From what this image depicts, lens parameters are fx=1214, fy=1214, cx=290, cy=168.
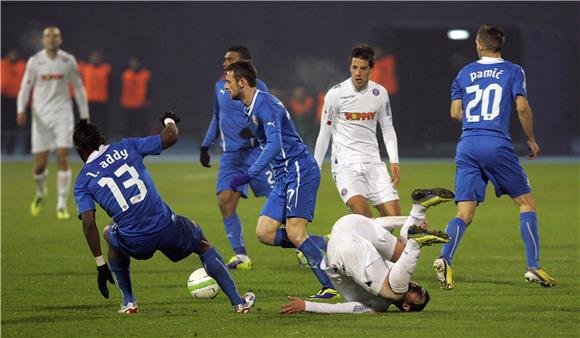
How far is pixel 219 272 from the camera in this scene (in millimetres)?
8891

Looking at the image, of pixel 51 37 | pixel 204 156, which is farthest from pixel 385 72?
pixel 204 156

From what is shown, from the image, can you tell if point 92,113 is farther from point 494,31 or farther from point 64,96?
point 494,31

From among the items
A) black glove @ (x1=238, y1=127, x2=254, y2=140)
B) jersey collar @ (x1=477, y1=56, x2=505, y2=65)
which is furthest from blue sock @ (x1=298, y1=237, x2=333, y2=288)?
black glove @ (x1=238, y1=127, x2=254, y2=140)

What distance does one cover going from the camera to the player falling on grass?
9.47 m

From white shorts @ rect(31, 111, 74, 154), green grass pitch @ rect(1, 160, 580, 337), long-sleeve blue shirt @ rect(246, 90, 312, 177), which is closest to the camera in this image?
green grass pitch @ rect(1, 160, 580, 337)

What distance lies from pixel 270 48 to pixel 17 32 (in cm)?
740

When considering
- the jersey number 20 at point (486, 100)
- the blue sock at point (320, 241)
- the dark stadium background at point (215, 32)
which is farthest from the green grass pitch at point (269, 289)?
the dark stadium background at point (215, 32)

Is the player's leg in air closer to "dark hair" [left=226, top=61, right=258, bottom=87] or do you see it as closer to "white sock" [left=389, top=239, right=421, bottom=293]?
"dark hair" [left=226, top=61, right=258, bottom=87]

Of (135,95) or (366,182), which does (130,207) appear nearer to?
(366,182)

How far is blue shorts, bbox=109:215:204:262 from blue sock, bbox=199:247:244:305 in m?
0.11

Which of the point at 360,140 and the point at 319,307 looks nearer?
the point at 319,307

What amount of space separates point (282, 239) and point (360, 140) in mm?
1604

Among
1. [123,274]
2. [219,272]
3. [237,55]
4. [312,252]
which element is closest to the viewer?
[219,272]

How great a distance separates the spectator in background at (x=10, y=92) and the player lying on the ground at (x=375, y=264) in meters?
23.0
